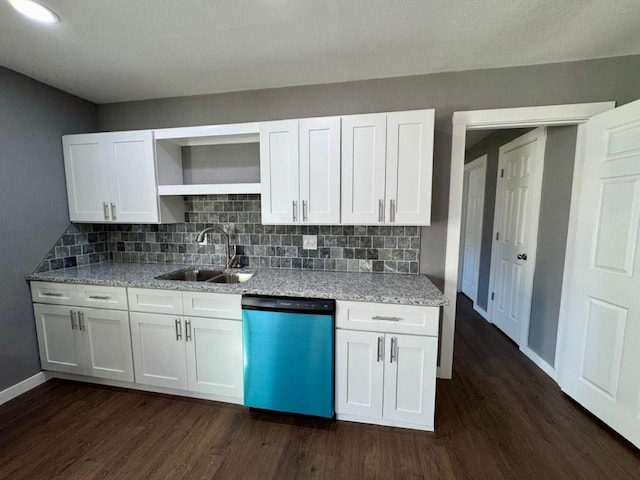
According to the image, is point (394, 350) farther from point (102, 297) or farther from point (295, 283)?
point (102, 297)

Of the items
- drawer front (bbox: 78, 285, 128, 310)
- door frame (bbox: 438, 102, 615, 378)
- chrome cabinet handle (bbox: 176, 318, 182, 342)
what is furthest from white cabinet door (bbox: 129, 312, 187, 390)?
door frame (bbox: 438, 102, 615, 378)

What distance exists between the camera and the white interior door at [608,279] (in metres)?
1.63

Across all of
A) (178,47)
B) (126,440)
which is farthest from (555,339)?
(178,47)

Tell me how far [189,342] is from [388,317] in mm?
1447

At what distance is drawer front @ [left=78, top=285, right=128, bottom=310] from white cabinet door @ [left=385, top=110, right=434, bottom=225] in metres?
2.09

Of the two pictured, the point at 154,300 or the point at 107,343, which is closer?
the point at 154,300

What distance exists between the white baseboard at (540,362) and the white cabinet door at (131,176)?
362 cm

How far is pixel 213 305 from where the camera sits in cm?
195

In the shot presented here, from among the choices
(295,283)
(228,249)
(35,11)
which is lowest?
(295,283)

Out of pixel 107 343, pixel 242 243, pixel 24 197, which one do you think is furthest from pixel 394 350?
pixel 24 197

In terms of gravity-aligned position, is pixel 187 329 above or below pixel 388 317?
below

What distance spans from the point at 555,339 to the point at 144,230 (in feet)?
12.7

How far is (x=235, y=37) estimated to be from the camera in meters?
1.67

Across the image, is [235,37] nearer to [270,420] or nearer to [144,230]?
[144,230]
